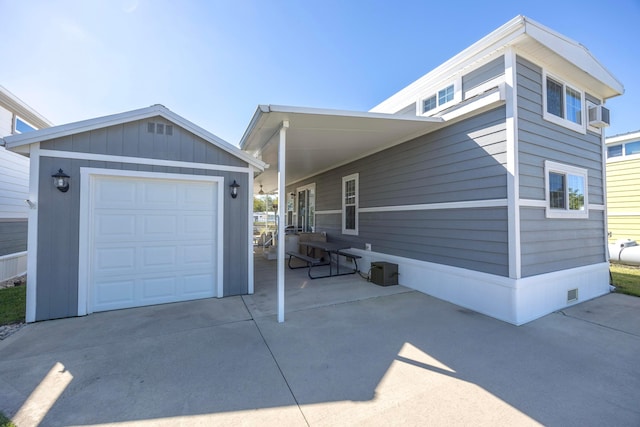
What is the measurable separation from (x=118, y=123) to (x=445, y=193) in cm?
565

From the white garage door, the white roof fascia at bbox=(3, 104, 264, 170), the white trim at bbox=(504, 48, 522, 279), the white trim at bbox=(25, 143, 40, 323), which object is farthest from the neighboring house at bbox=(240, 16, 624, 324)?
the white trim at bbox=(25, 143, 40, 323)

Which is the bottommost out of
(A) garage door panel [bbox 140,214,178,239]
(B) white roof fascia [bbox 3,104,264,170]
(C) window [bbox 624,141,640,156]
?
(A) garage door panel [bbox 140,214,178,239]

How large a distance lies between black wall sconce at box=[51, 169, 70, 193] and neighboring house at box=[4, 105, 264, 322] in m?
0.02

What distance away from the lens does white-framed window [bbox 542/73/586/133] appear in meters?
4.36

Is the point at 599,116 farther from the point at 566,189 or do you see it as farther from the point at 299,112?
the point at 299,112

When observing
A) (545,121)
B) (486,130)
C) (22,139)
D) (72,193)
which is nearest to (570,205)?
(545,121)

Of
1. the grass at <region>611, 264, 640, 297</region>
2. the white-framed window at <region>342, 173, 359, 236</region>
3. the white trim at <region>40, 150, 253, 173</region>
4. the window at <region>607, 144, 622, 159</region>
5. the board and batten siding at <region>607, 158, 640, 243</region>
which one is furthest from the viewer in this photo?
the window at <region>607, 144, 622, 159</region>

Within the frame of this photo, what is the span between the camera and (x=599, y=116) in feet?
16.4

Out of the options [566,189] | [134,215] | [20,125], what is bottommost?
[134,215]

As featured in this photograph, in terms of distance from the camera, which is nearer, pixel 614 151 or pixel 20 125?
pixel 20 125

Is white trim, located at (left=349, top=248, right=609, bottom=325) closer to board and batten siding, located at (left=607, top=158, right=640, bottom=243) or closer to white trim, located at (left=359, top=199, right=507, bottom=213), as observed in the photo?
white trim, located at (left=359, top=199, right=507, bottom=213)

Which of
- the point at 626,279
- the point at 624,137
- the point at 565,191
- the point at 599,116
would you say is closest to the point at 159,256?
the point at 565,191

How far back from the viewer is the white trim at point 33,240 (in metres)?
3.67

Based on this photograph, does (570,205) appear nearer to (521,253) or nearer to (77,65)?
(521,253)
